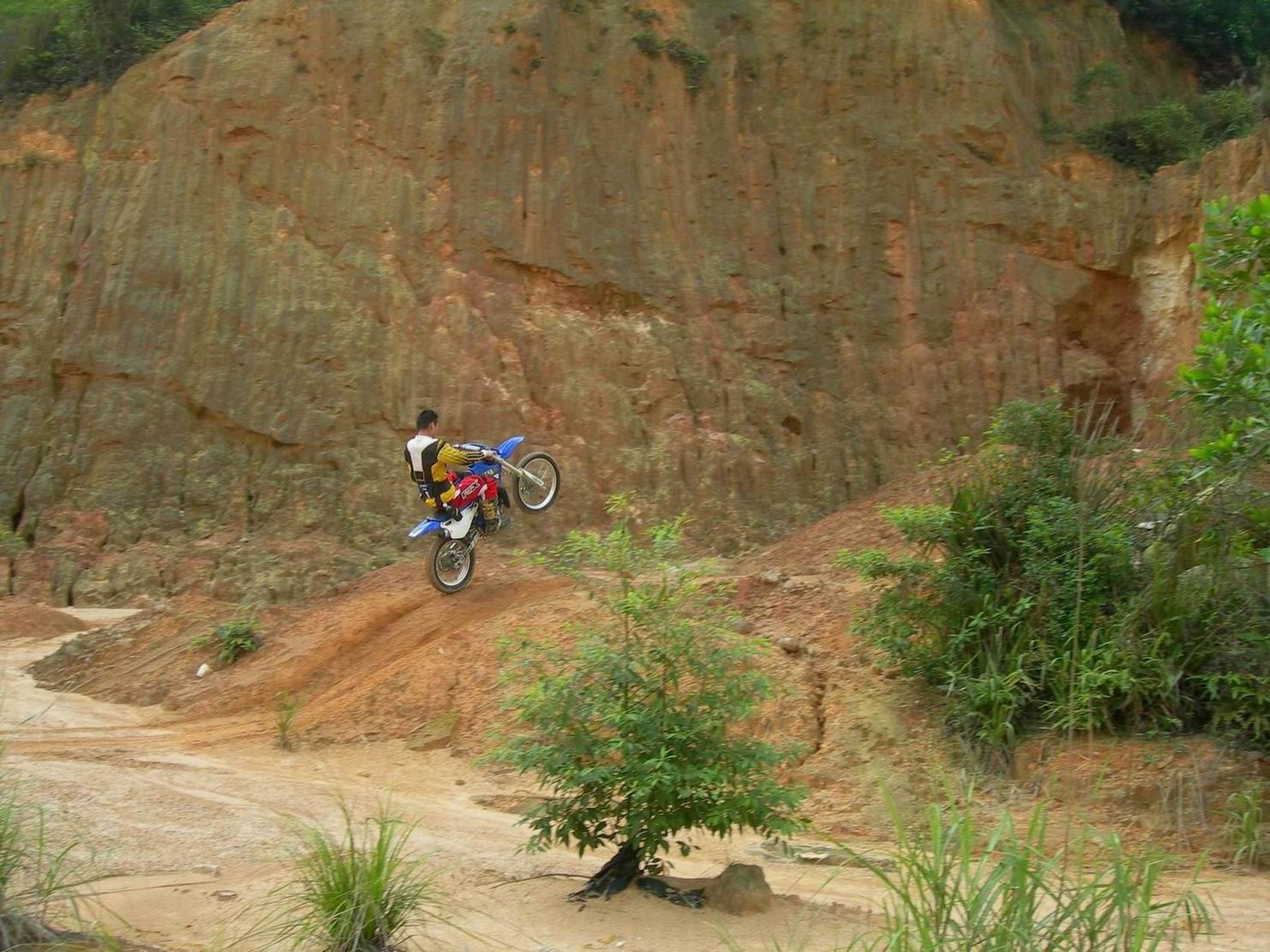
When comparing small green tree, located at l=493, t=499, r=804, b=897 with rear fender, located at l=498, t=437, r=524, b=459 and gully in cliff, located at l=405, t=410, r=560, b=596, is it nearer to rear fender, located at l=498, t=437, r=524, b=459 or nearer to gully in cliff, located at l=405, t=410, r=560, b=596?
gully in cliff, located at l=405, t=410, r=560, b=596

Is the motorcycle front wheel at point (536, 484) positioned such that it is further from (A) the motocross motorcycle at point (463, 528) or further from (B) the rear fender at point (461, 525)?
(B) the rear fender at point (461, 525)

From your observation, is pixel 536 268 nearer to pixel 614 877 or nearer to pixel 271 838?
pixel 271 838

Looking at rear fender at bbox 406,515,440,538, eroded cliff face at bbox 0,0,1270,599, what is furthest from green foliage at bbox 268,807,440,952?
eroded cliff face at bbox 0,0,1270,599

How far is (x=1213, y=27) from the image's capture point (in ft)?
74.1

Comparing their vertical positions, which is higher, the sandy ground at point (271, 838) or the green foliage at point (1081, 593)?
the green foliage at point (1081, 593)

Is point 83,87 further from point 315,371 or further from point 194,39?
point 315,371

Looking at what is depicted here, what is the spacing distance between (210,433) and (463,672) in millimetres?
7291

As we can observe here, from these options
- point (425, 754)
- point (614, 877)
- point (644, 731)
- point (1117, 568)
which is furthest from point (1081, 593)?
point (425, 754)

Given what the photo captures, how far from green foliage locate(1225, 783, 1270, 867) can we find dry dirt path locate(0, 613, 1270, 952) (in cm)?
24

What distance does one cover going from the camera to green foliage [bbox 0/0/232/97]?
18547 millimetres

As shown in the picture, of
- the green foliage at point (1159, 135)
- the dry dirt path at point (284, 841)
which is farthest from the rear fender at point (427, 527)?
the green foliage at point (1159, 135)

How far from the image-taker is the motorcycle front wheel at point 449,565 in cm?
1211

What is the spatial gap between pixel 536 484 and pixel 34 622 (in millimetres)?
5931

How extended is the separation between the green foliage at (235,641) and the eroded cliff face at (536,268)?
278cm
